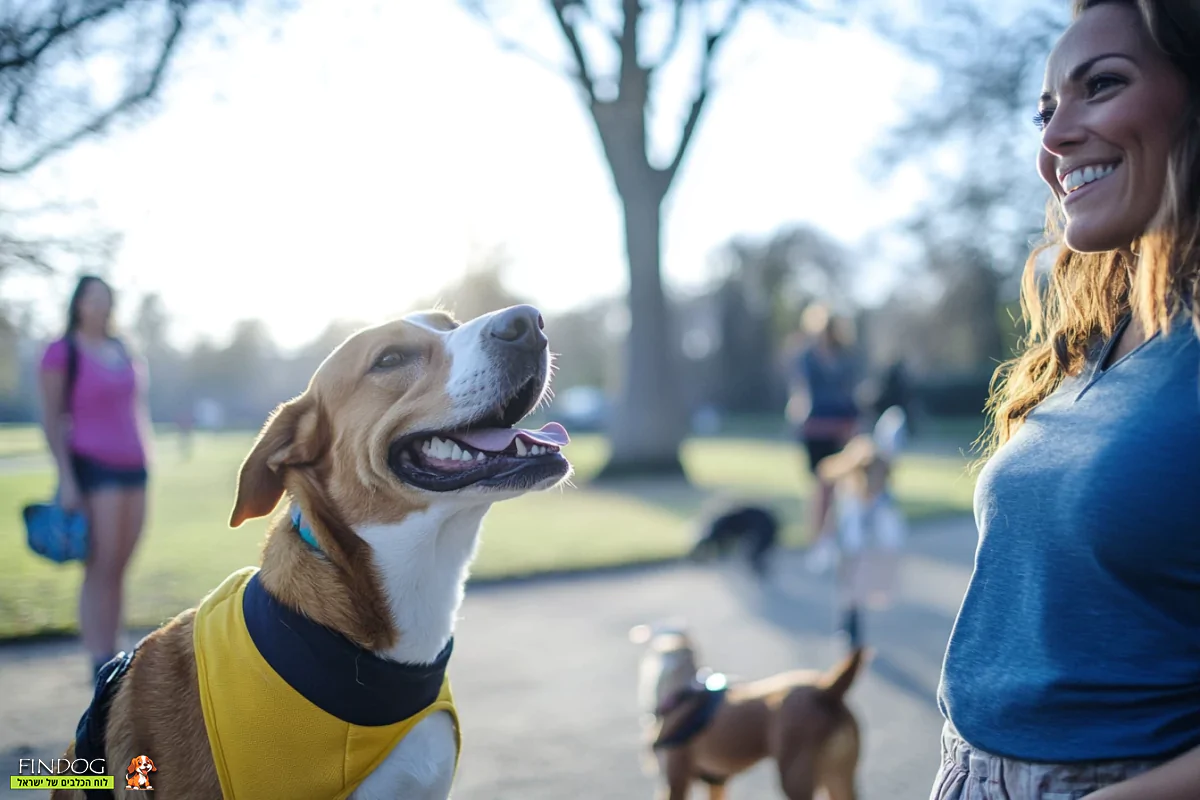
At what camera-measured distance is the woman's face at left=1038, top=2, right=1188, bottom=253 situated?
1.41 meters

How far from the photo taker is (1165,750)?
1.26 meters

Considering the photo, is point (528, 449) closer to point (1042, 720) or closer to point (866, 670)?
point (1042, 720)

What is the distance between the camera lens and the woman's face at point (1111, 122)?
141 centimetres

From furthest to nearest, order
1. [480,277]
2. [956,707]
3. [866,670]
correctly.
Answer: [480,277] < [866,670] < [956,707]

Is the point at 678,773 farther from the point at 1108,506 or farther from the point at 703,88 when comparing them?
the point at 703,88

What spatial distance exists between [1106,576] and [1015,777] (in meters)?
0.39

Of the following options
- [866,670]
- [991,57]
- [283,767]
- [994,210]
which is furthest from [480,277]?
[283,767]

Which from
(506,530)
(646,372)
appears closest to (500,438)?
(506,530)

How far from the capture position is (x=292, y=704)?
1.90m

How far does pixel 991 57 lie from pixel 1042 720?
578 inches

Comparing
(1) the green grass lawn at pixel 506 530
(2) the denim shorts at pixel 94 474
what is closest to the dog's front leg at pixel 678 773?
(1) the green grass lawn at pixel 506 530

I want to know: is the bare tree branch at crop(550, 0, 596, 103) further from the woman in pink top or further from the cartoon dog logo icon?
the cartoon dog logo icon

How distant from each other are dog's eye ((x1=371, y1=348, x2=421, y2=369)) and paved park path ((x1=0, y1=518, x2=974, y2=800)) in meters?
1.99

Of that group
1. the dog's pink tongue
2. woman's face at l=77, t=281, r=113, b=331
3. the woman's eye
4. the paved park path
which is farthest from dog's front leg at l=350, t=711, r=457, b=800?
woman's face at l=77, t=281, r=113, b=331
